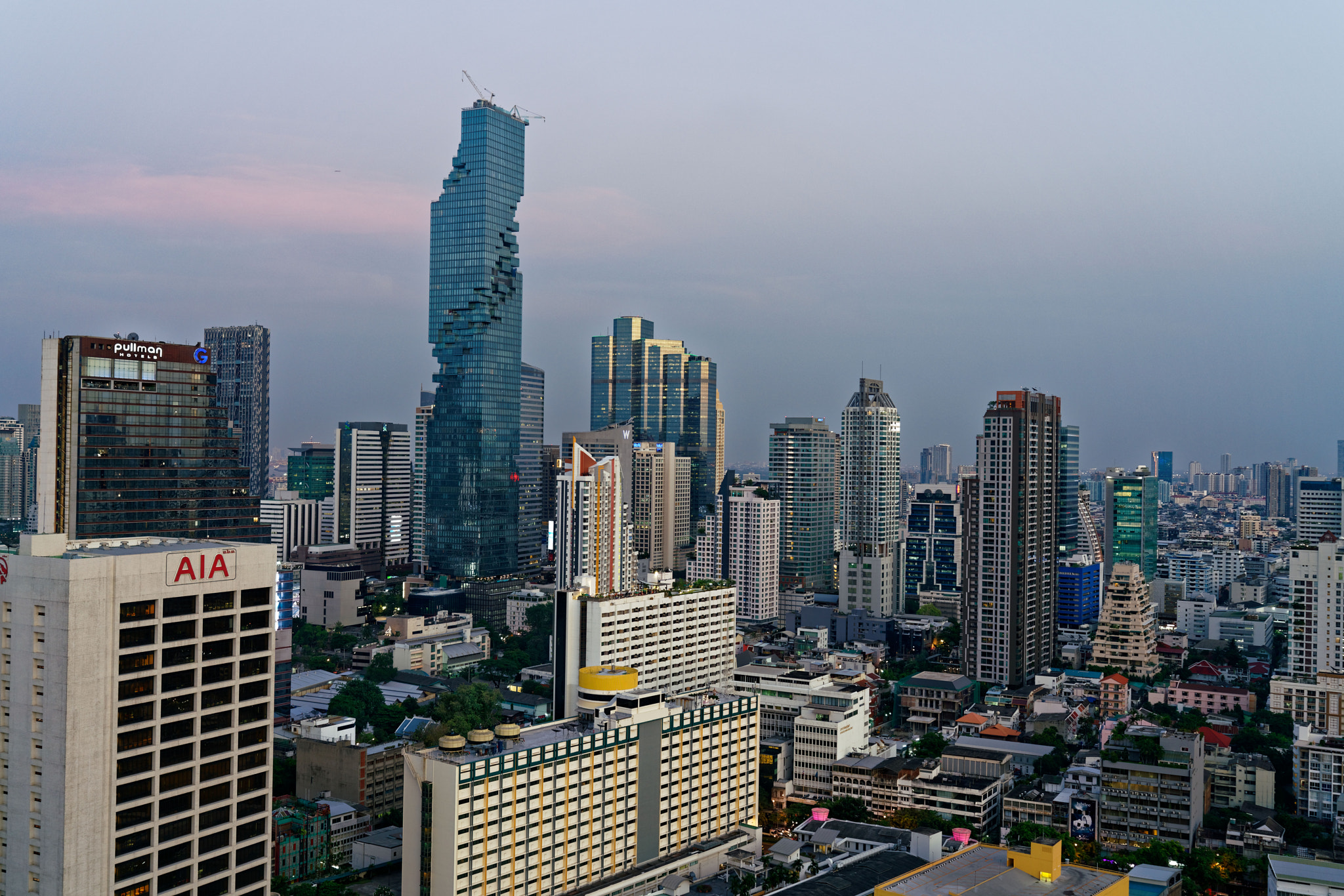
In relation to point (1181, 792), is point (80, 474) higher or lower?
higher

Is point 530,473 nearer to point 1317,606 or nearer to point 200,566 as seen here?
point 1317,606

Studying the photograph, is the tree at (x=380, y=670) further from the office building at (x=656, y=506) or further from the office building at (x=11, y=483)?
the office building at (x=11, y=483)

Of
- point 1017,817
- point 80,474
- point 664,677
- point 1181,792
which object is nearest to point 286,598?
point 80,474

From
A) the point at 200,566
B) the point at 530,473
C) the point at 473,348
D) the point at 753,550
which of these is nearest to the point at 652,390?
the point at 530,473

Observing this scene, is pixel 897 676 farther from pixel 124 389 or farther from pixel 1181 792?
pixel 124 389

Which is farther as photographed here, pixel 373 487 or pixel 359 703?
pixel 373 487

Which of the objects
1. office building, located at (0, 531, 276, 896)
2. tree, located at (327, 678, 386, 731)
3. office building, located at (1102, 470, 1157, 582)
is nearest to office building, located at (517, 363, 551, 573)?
tree, located at (327, 678, 386, 731)
